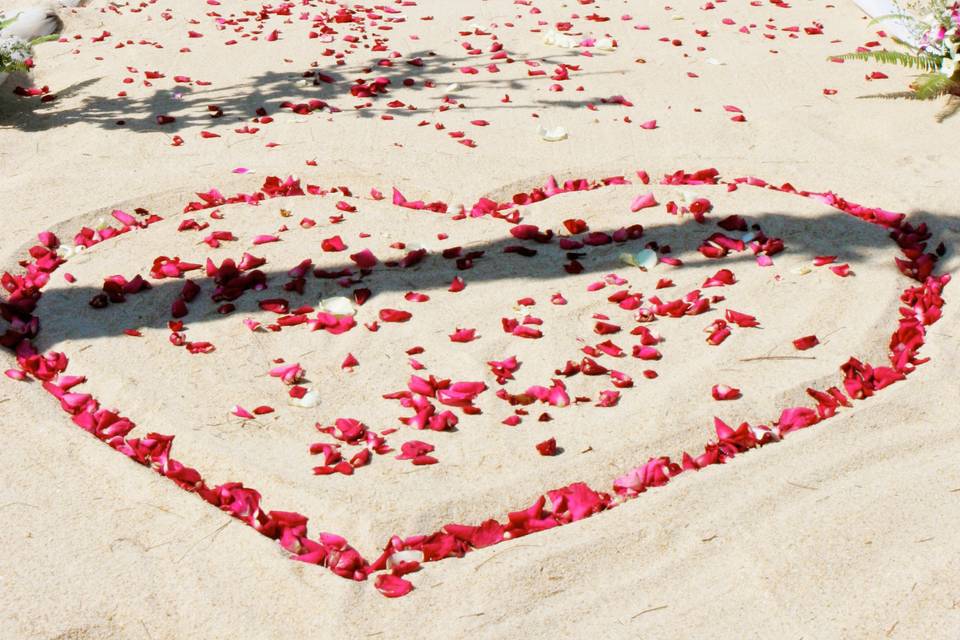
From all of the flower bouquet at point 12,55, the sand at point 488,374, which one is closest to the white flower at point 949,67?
the sand at point 488,374

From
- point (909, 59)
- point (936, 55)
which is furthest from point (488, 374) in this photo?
point (936, 55)

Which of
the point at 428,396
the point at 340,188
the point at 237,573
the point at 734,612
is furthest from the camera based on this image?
the point at 340,188

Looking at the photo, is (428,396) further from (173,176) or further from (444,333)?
(173,176)

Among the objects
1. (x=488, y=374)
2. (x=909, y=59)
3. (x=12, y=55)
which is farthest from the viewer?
(x=12, y=55)

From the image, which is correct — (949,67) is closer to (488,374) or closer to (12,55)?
(488,374)

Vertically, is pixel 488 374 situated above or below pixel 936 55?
below

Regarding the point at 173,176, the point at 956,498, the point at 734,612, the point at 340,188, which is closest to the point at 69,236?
the point at 173,176

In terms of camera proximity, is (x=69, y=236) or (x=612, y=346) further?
(x=69, y=236)

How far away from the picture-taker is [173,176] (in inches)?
224

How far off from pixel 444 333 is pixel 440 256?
2.26 feet

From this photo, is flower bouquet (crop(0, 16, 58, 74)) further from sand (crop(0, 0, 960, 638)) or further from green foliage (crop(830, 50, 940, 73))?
green foliage (crop(830, 50, 940, 73))

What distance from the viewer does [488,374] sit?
3.87 metres

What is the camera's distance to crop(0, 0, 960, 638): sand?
2805 mm

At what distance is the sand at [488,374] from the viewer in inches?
110
